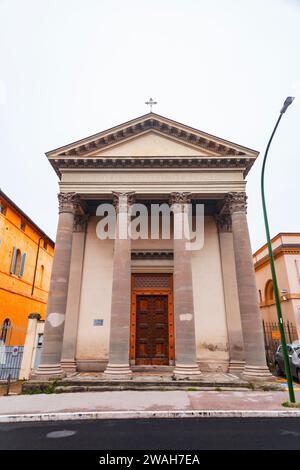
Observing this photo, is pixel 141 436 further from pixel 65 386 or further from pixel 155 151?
pixel 155 151

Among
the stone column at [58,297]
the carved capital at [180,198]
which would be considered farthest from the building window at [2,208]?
the carved capital at [180,198]

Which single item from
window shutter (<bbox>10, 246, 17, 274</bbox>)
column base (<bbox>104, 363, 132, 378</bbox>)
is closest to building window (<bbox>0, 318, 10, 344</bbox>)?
window shutter (<bbox>10, 246, 17, 274</bbox>)

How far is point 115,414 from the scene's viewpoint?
23.5ft

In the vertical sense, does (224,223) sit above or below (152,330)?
above

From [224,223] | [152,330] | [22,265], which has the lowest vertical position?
[152,330]

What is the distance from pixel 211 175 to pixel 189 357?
876 centimetres

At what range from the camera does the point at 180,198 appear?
44.3ft

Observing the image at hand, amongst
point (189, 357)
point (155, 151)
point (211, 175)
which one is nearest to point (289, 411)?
point (189, 357)

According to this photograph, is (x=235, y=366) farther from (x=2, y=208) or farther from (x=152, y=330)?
(x=2, y=208)

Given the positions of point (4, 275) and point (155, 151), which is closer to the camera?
point (155, 151)

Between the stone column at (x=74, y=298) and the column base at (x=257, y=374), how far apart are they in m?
8.16

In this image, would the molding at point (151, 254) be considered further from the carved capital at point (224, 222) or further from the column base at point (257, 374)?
the column base at point (257, 374)

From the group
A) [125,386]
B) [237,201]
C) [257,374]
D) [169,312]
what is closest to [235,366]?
[257,374]

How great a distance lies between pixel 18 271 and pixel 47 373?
1297 cm
